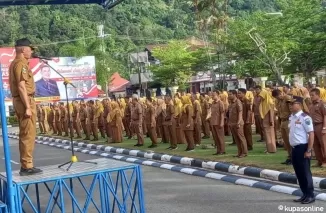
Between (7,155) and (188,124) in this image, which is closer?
(7,155)

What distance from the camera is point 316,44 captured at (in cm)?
3212

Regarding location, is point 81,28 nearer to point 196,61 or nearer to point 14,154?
point 196,61

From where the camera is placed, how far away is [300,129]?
8.22m

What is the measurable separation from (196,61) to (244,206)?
37.9 meters

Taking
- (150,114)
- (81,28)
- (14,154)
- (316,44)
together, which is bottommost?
(14,154)

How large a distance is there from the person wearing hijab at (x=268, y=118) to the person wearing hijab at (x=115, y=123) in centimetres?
918

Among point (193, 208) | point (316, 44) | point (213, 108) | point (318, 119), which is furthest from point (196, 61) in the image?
point (193, 208)

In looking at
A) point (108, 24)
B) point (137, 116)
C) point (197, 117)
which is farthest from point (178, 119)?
point (108, 24)

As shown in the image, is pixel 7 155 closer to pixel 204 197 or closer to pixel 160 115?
pixel 204 197

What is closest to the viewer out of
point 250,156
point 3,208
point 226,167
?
point 3,208

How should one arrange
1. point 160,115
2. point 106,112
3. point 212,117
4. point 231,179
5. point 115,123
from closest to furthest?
point 231,179 < point 212,117 < point 160,115 < point 115,123 < point 106,112

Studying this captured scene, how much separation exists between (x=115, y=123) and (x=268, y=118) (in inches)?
384

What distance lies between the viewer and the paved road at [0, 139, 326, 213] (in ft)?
28.0

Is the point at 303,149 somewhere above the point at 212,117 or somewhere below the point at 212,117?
below
